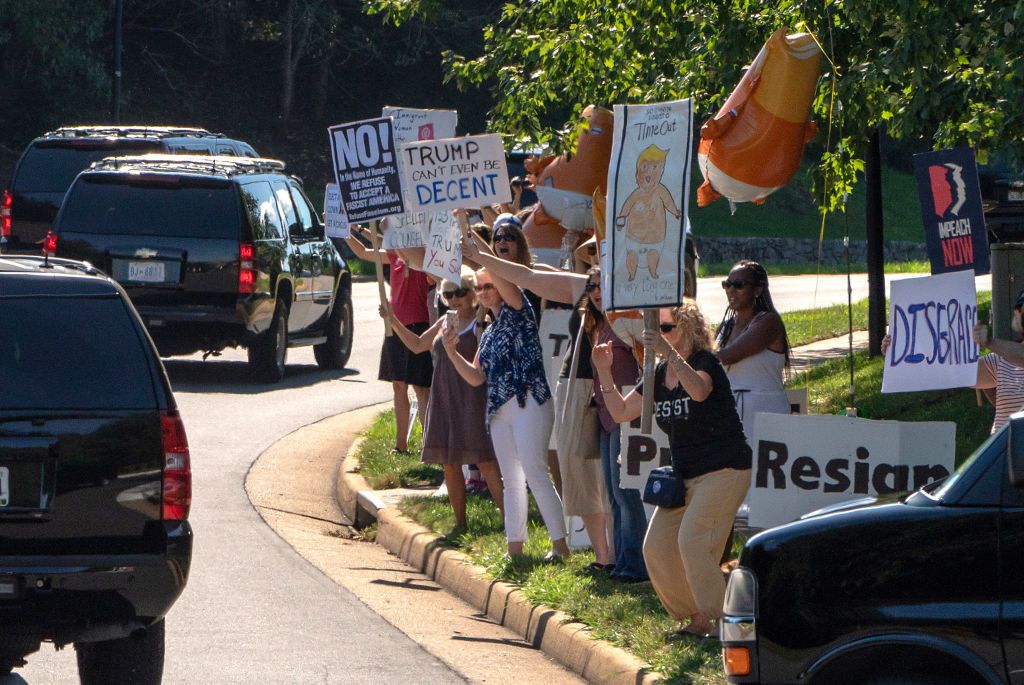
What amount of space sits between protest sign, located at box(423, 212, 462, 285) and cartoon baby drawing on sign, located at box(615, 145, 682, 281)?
7.13 feet

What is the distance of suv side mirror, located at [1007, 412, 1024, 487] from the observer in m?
4.54

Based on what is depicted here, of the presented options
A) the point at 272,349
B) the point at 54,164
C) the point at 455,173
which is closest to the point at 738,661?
the point at 455,173

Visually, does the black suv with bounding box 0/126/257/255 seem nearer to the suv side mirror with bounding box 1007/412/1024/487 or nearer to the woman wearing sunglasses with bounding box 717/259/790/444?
the woman wearing sunglasses with bounding box 717/259/790/444

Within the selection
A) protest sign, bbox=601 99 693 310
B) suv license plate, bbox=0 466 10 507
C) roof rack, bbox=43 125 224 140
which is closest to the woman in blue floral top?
protest sign, bbox=601 99 693 310

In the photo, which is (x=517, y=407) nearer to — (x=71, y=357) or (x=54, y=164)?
(x=71, y=357)

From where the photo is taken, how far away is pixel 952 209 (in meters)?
7.96

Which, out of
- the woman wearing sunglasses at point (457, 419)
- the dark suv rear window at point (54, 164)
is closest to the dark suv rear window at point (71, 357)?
the woman wearing sunglasses at point (457, 419)

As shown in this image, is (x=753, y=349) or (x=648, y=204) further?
(x=753, y=349)

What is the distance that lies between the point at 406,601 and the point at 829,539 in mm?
4436

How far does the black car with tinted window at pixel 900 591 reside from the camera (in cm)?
477

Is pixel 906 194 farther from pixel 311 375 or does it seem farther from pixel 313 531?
pixel 313 531

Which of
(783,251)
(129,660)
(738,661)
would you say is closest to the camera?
(738,661)

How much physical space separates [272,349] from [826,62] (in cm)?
764

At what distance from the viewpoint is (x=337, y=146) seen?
11008mm
